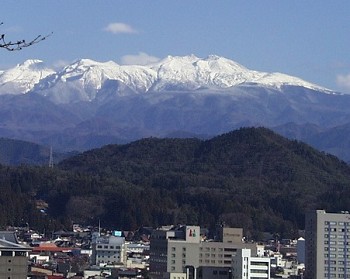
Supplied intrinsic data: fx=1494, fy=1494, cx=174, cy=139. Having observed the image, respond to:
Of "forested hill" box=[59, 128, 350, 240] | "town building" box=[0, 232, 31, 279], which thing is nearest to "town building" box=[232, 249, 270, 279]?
"town building" box=[0, 232, 31, 279]

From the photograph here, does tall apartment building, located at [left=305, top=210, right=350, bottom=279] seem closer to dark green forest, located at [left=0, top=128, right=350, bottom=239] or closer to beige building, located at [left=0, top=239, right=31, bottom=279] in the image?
beige building, located at [left=0, top=239, right=31, bottom=279]

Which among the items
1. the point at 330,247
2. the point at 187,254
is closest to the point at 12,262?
the point at 330,247

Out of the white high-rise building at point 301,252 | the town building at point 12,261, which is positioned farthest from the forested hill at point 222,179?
the town building at point 12,261

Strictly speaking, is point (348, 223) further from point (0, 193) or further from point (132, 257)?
point (0, 193)

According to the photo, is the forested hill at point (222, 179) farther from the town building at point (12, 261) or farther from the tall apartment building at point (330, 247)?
the town building at point (12, 261)

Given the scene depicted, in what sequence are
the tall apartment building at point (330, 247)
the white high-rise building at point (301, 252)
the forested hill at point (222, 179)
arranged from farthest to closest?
the forested hill at point (222, 179) < the white high-rise building at point (301, 252) < the tall apartment building at point (330, 247)

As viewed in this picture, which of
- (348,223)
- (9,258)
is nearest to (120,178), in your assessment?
(348,223)

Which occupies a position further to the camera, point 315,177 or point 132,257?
point 315,177
